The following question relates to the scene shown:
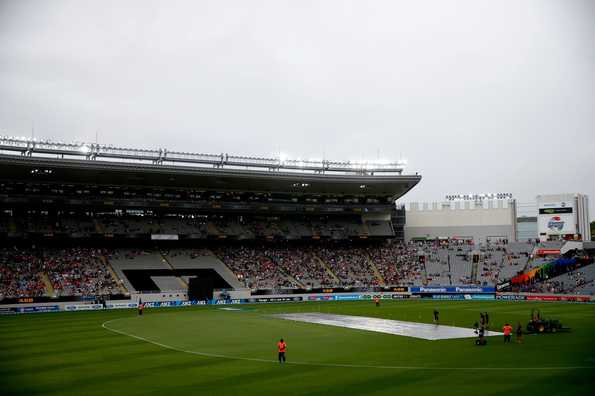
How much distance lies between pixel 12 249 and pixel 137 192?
20.0 metres

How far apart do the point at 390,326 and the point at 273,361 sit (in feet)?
62.0

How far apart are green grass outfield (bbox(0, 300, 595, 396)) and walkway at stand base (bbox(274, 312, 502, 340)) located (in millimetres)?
2286

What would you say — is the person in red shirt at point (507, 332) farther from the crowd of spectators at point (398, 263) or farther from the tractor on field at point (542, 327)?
the crowd of spectators at point (398, 263)

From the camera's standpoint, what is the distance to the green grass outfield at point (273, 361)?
24.4 m

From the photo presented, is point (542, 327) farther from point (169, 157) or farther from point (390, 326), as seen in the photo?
point (169, 157)

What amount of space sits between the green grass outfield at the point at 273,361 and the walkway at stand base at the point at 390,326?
229 centimetres

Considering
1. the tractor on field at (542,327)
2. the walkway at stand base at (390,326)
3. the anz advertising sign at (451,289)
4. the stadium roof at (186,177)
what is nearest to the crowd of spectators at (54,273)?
the stadium roof at (186,177)

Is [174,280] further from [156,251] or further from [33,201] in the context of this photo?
[33,201]

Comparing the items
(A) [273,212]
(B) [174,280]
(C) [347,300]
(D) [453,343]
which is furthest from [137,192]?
(D) [453,343]

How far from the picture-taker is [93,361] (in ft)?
105

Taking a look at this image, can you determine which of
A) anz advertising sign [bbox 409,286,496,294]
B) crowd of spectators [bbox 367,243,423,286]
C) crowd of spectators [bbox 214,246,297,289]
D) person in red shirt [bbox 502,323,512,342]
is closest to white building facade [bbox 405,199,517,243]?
crowd of spectators [bbox 367,243,423,286]

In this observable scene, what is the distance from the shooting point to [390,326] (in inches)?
1880

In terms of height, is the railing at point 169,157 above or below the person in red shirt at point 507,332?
above

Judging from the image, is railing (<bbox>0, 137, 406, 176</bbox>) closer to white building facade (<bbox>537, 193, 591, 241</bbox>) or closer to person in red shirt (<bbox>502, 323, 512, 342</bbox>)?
white building facade (<bbox>537, 193, 591, 241</bbox>)
